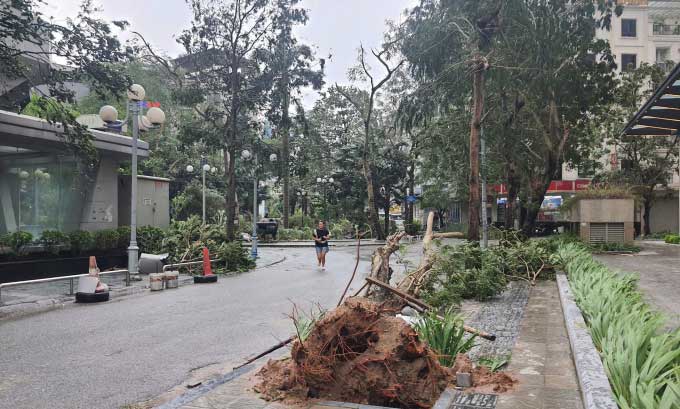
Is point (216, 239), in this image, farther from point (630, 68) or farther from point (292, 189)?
point (292, 189)

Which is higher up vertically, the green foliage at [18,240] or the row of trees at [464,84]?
the row of trees at [464,84]

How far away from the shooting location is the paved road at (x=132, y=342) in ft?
18.1

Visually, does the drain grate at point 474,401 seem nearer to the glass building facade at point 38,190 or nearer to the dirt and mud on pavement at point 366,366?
the dirt and mud on pavement at point 366,366

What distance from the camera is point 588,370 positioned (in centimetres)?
449

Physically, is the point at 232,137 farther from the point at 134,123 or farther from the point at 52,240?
the point at 52,240

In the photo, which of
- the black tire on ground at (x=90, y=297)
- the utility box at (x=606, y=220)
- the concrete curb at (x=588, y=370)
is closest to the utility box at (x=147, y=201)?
the black tire on ground at (x=90, y=297)

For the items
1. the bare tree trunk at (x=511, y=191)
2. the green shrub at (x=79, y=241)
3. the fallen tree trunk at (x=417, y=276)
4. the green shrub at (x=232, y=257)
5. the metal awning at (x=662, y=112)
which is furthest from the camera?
the bare tree trunk at (x=511, y=191)

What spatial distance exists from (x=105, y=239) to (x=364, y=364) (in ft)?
46.1

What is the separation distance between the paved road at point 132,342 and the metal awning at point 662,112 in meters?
10.3

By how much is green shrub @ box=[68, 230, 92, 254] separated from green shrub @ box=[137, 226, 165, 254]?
240cm

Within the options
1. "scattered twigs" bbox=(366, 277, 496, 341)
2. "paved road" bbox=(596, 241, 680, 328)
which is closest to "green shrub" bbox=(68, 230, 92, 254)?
"scattered twigs" bbox=(366, 277, 496, 341)

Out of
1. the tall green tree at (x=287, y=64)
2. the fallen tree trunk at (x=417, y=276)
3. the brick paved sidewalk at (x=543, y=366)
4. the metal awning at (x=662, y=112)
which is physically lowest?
the brick paved sidewalk at (x=543, y=366)

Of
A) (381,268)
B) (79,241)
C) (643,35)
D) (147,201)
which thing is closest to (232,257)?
(147,201)

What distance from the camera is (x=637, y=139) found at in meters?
34.8
